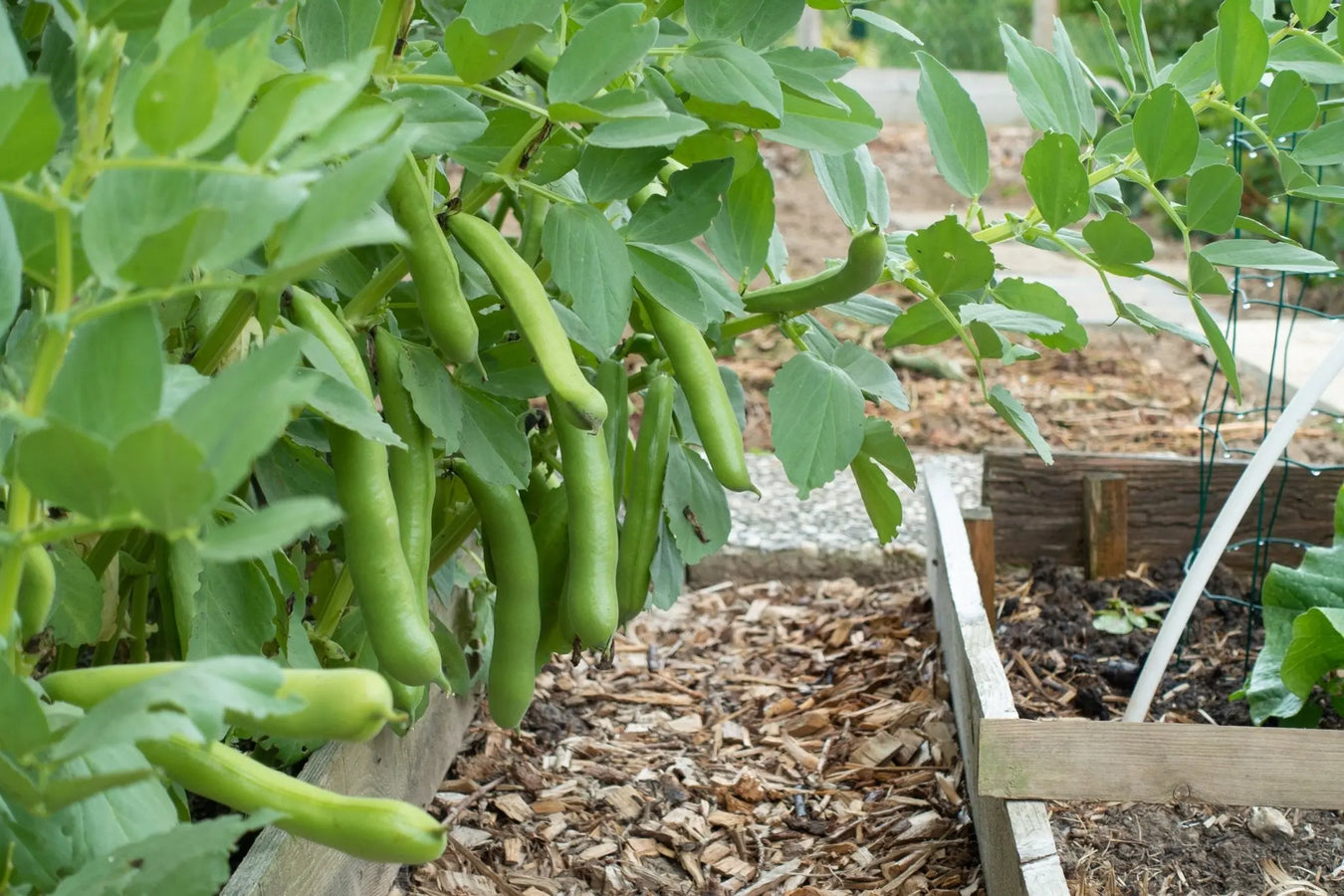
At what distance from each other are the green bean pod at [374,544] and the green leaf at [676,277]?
0.85 ft

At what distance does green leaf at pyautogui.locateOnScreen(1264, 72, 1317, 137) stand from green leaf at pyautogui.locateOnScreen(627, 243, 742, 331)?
587 mm

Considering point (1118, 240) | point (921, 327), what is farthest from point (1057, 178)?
point (921, 327)

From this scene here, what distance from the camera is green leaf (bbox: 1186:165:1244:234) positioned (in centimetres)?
119

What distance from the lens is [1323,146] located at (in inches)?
50.8

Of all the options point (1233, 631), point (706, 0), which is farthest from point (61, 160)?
point (1233, 631)

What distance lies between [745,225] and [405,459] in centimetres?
39

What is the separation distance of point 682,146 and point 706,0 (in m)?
0.19

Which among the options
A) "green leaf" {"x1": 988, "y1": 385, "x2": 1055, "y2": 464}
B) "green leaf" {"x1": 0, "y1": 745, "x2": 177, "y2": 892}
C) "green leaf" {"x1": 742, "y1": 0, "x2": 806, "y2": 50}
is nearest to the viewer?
"green leaf" {"x1": 0, "y1": 745, "x2": 177, "y2": 892}

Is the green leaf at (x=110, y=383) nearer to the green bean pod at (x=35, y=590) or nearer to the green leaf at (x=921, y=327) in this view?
the green bean pod at (x=35, y=590)

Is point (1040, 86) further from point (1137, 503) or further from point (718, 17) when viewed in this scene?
point (1137, 503)

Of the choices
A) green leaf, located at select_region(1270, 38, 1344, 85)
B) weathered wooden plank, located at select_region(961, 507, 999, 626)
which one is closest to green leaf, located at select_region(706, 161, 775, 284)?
green leaf, located at select_region(1270, 38, 1344, 85)

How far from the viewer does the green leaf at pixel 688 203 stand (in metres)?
1.10

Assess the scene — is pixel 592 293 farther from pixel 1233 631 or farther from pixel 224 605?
pixel 1233 631

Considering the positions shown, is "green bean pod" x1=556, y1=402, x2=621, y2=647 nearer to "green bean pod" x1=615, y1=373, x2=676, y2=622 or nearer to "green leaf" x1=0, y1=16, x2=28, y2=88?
"green bean pod" x1=615, y1=373, x2=676, y2=622
